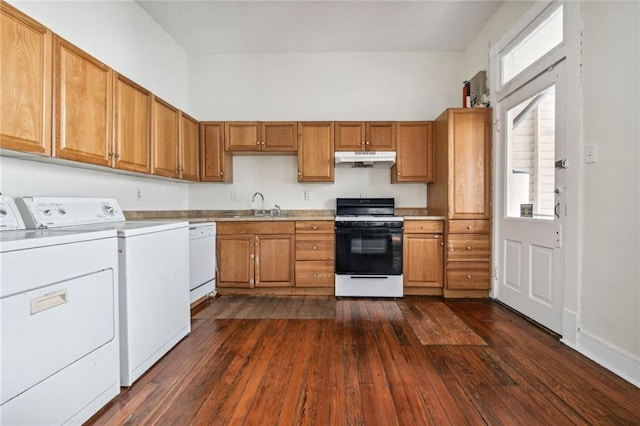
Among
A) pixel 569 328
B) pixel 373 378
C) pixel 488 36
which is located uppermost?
pixel 488 36

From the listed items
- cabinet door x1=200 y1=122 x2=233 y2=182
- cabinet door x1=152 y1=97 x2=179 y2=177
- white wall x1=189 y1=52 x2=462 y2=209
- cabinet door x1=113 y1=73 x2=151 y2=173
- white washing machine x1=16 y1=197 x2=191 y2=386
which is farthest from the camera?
white wall x1=189 y1=52 x2=462 y2=209

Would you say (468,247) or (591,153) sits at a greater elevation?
(591,153)

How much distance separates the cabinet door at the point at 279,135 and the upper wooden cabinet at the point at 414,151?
1.29 m

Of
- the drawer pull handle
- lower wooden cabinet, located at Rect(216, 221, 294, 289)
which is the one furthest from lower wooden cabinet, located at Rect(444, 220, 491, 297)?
the drawer pull handle

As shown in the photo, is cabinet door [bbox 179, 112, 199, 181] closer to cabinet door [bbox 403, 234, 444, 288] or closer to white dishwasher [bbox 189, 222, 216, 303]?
white dishwasher [bbox 189, 222, 216, 303]

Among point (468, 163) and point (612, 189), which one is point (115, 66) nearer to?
point (468, 163)

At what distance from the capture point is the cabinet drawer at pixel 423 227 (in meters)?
3.27

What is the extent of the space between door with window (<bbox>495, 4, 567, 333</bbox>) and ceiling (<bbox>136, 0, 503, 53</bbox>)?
2.47 ft

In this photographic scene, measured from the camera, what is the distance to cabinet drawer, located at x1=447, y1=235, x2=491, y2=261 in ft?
10.3

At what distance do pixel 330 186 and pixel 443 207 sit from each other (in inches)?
56.8

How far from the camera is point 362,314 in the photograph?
2781 mm

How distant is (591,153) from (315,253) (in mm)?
2523

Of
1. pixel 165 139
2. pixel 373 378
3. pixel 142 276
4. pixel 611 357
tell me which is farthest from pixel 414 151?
pixel 142 276

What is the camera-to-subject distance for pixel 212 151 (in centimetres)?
367
